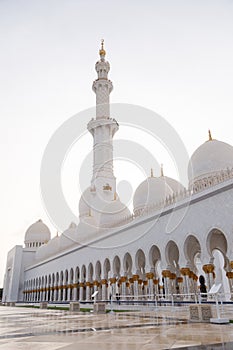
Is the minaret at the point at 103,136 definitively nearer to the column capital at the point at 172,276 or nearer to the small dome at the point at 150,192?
the small dome at the point at 150,192

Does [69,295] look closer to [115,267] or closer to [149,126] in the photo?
[115,267]

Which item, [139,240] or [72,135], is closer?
[139,240]

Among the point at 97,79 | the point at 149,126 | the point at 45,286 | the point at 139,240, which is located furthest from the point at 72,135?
the point at 45,286

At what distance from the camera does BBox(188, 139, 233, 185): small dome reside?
13.9m

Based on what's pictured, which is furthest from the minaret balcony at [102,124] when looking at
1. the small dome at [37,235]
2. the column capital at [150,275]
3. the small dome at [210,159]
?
the small dome at [37,235]

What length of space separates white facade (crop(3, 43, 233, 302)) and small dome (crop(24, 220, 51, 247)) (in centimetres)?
578

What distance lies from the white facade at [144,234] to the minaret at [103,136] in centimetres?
8

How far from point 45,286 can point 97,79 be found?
20372 mm

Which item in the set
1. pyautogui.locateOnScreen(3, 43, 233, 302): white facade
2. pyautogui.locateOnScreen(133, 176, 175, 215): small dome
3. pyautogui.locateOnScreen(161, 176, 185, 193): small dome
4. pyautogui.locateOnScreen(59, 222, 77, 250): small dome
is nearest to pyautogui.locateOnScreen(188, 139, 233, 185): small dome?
pyautogui.locateOnScreen(3, 43, 233, 302): white facade

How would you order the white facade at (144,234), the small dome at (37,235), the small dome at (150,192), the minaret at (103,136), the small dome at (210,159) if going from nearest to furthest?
the white facade at (144,234) < the small dome at (210,159) < the small dome at (150,192) < the minaret at (103,136) < the small dome at (37,235)

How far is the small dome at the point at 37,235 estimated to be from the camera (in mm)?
39781

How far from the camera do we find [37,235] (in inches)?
1574

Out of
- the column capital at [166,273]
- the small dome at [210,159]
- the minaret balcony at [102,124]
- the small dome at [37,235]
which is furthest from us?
the small dome at [37,235]

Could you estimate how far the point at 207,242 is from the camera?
37.3 feet
